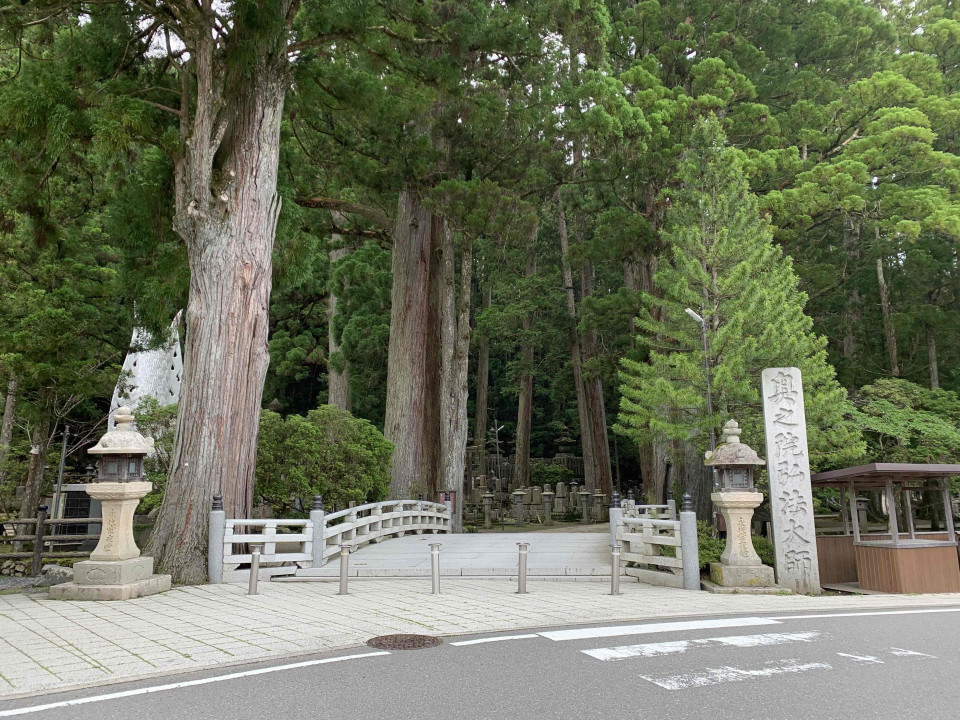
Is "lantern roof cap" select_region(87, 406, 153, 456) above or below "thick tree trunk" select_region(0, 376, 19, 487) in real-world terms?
below

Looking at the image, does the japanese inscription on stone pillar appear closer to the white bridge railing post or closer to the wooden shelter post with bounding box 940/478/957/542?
the wooden shelter post with bounding box 940/478/957/542

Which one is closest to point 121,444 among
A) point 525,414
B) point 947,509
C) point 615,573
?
point 615,573

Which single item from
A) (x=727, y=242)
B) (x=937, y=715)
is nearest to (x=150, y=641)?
(x=937, y=715)

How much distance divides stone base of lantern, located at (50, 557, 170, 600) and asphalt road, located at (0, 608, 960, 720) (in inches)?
165

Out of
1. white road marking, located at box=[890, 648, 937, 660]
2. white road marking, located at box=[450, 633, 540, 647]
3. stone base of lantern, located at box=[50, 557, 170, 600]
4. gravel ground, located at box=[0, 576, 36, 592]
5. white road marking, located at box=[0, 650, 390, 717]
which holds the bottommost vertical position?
gravel ground, located at box=[0, 576, 36, 592]

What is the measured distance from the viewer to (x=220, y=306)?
35.7 ft

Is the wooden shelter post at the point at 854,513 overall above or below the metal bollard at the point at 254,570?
above

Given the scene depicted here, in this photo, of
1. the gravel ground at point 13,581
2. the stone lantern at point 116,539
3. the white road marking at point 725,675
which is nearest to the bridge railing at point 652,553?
the white road marking at point 725,675

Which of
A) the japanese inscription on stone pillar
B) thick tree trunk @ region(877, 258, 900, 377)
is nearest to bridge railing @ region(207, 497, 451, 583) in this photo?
the japanese inscription on stone pillar

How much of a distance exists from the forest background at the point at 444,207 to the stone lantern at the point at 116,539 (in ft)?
4.44

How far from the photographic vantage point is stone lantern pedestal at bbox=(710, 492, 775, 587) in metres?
9.47

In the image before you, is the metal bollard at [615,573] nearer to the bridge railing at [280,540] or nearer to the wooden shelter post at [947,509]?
the bridge railing at [280,540]

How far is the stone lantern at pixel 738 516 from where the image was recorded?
9.48 meters

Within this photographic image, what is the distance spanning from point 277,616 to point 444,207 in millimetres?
11423
